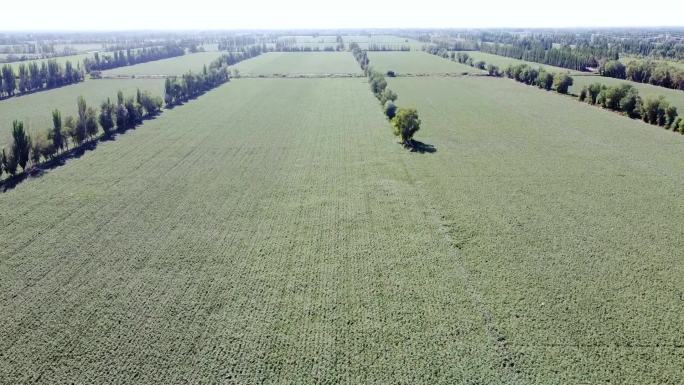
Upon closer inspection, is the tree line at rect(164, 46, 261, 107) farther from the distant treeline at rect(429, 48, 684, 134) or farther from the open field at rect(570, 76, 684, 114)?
the open field at rect(570, 76, 684, 114)

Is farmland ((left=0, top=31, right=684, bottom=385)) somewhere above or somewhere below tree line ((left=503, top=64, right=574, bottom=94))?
below

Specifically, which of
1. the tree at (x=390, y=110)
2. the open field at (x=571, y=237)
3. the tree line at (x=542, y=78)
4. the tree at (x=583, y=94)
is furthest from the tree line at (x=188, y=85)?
the tree at (x=583, y=94)

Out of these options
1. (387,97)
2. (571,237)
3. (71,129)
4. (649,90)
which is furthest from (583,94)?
(71,129)

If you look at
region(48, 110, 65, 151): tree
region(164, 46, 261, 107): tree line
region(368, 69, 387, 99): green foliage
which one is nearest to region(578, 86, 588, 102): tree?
region(368, 69, 387, 99): green foliage

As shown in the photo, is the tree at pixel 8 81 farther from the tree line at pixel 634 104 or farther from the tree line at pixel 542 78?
the tree line at pixel 634 104

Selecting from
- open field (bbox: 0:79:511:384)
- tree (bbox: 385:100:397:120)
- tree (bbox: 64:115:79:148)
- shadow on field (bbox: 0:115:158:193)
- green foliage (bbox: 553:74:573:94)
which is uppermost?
green foliage (bbox: 553:74:573:94)

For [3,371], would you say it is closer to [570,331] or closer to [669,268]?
[570,331]

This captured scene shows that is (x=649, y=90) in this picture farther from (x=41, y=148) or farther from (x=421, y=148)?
(x=41, y=148)
